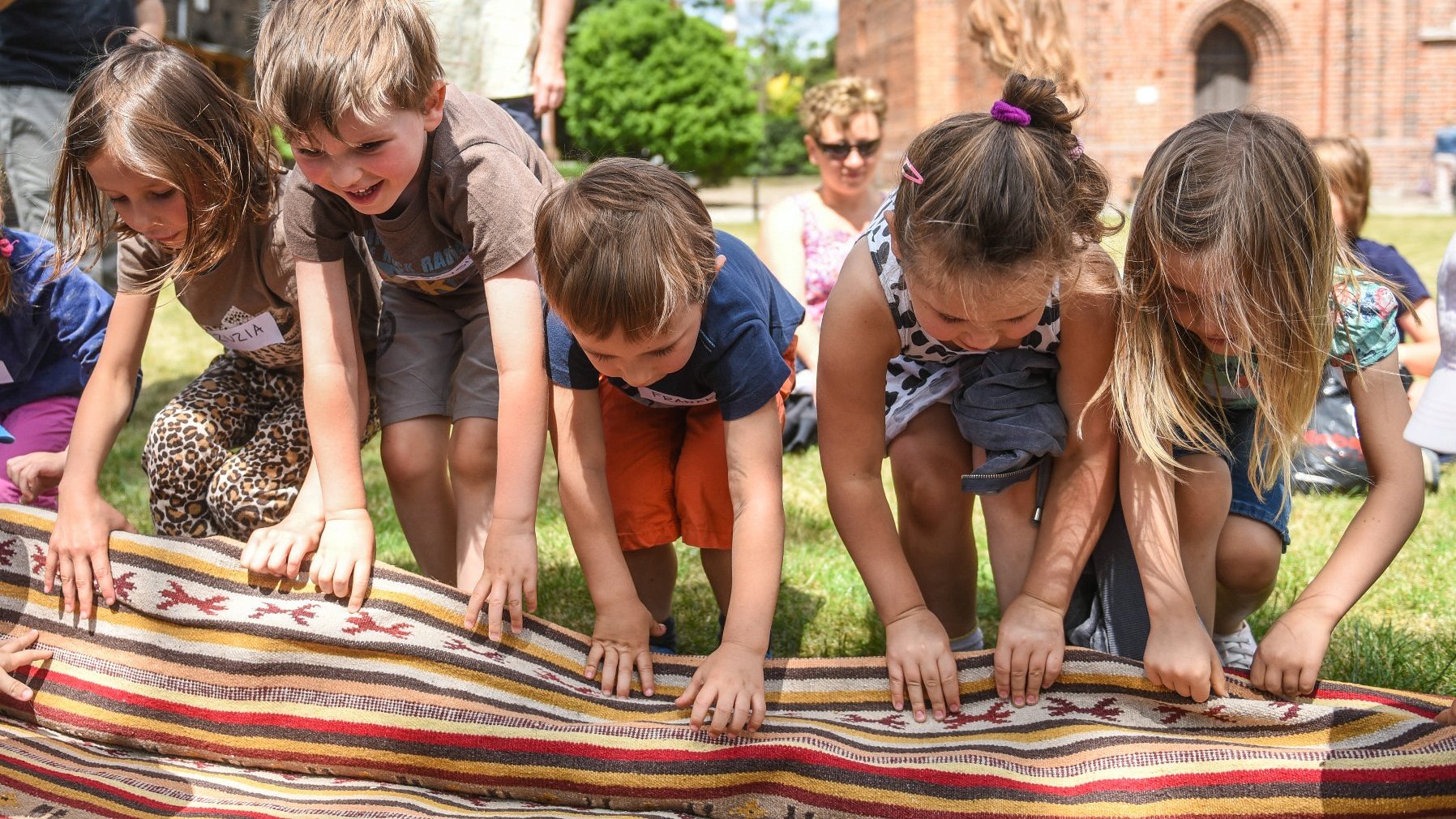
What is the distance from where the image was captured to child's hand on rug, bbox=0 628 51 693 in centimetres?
233

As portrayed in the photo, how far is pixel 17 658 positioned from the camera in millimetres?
2359

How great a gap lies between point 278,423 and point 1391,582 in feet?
9.74

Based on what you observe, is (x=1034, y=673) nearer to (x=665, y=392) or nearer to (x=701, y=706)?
(x=701, y=706)

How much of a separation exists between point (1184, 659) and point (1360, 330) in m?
0.69

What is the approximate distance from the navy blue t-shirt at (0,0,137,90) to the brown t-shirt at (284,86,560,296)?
2.73 metres

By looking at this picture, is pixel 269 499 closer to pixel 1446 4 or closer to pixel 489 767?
pixel 489 767

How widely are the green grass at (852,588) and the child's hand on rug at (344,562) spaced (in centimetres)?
78

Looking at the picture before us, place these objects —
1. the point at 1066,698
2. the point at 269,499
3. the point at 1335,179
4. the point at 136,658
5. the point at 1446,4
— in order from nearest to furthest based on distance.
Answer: the point at 1066,698 < the point at 136,658 < the point at 269,499 < the point at 1335,179 < the point at 1446,4

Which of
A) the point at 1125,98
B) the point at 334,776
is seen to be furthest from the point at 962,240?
the point at 1125,98

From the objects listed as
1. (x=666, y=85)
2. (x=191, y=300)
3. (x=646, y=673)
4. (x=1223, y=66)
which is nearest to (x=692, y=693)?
(x=646, y=673)

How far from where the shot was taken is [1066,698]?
2.21 meters

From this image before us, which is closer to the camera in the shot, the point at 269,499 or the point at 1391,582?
the point at 269,499

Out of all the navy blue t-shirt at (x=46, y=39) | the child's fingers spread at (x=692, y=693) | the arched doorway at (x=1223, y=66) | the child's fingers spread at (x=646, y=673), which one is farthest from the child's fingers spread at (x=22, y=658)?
the arched doorway at (x=1223, y=66)

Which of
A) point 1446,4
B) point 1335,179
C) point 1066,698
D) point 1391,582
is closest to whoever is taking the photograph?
point 1066,698
